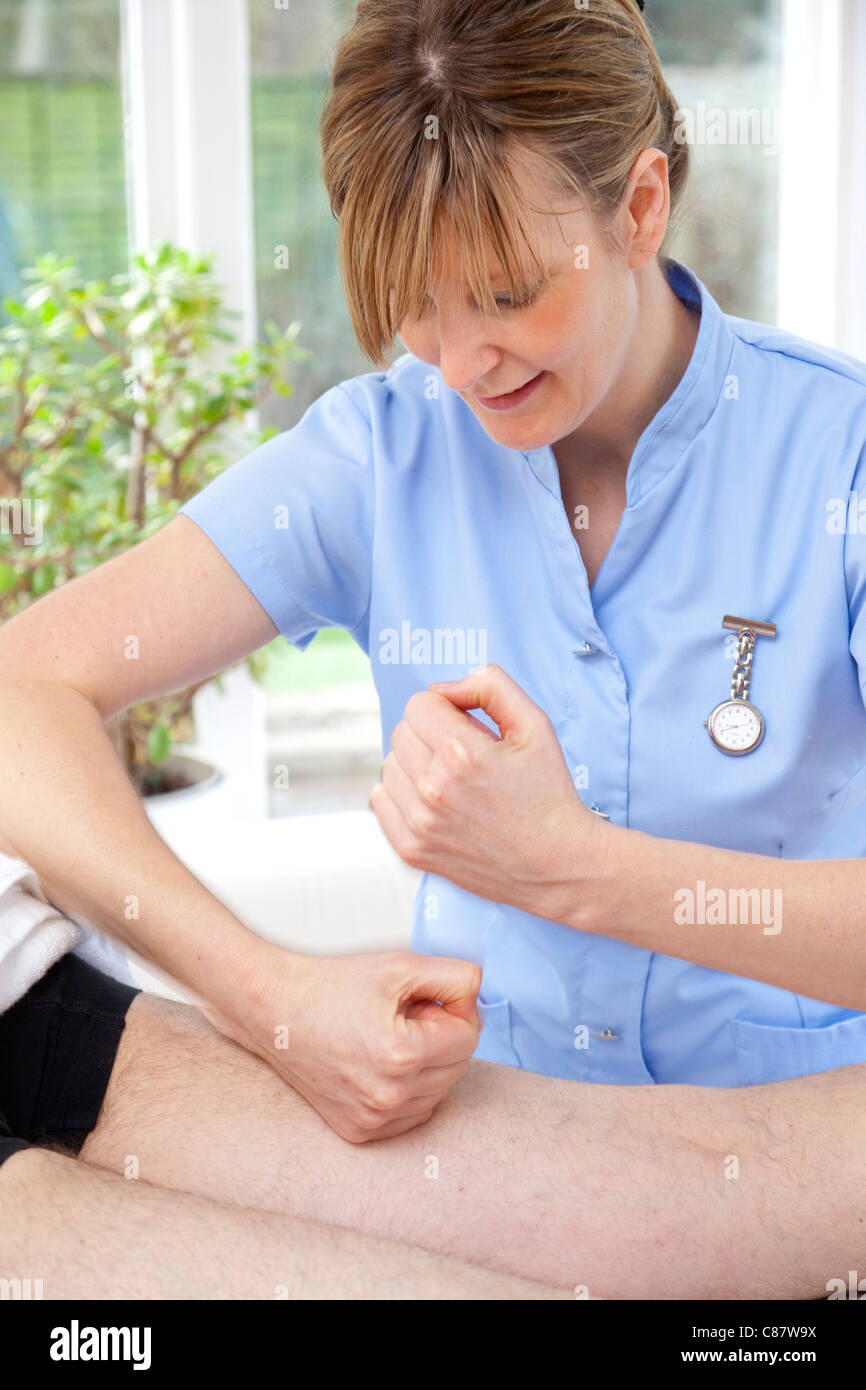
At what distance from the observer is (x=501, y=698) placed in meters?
1.02

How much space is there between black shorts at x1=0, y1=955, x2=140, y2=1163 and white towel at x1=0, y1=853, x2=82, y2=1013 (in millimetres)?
23

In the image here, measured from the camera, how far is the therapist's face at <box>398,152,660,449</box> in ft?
3.38

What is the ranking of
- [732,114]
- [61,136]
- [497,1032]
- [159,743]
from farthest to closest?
[732,114], [61,136], [159,743], [497,1032]

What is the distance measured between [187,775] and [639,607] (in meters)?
1.43

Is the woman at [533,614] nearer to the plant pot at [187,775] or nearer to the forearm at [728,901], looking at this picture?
the forearm at [728,901]

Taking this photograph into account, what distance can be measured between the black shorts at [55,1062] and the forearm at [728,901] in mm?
421

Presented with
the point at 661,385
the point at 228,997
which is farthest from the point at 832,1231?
the point at 661,385

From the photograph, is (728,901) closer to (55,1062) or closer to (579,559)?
(579,559)

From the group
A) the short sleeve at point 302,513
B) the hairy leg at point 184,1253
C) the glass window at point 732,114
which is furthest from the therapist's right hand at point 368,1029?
the glass window at point 732,114

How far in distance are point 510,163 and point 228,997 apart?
68cm

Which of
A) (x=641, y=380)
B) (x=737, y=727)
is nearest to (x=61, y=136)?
(x=641, y=380)
